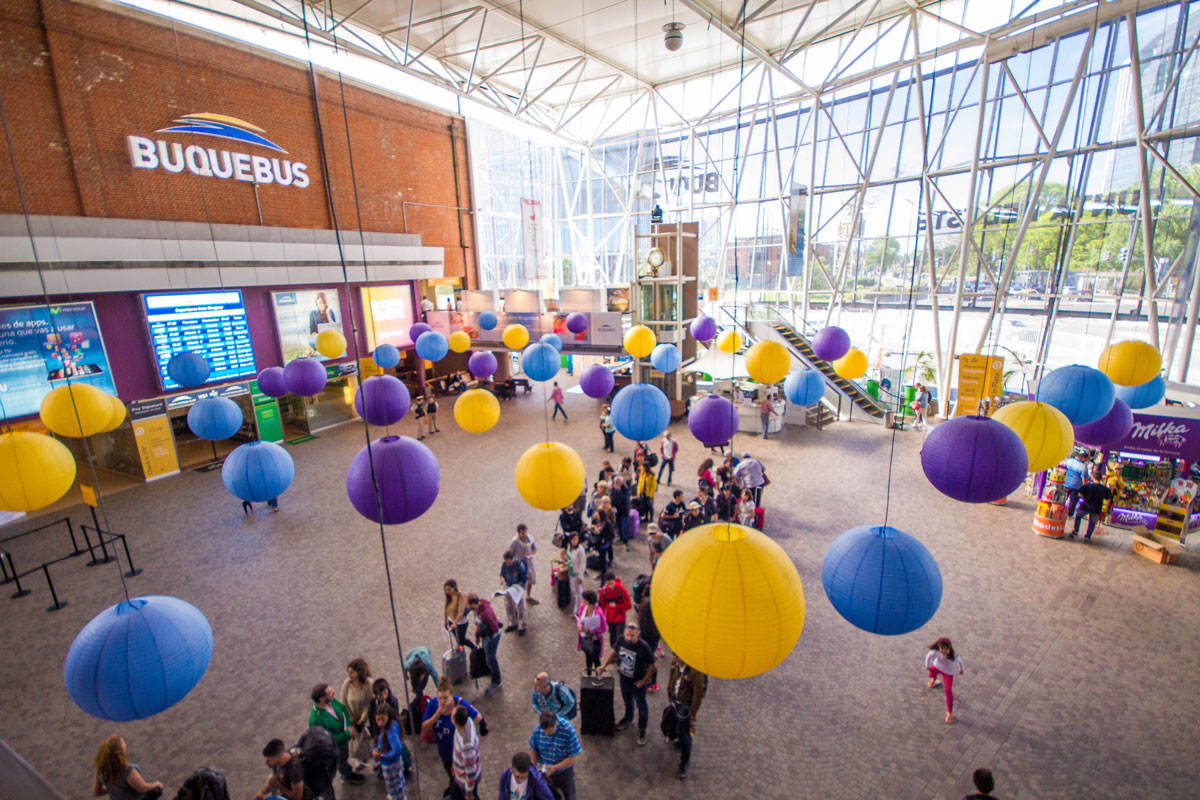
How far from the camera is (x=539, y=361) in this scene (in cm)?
896

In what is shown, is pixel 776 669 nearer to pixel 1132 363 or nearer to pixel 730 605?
pixel 730 605

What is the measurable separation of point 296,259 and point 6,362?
577cm

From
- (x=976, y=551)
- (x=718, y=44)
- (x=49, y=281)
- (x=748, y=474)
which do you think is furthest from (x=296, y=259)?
(x=976, y=551)

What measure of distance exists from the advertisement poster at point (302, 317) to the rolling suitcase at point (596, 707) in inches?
461

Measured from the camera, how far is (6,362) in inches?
365

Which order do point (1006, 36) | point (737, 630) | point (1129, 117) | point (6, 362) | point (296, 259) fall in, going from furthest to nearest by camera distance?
point (296, 259), point (1006, 36), point (1129, 117), point (6, 362), point (737, 630)

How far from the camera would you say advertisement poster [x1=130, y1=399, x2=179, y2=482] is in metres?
11.2

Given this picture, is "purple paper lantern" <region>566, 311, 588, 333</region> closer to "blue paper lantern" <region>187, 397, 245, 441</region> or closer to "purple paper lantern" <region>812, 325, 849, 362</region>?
"purple paper lantern" <region>812, 325, 849, 362</region>

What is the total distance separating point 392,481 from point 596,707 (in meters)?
2.78

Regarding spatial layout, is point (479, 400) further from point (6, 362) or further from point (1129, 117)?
point (1129, 117)

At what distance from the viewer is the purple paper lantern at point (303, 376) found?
771 cm

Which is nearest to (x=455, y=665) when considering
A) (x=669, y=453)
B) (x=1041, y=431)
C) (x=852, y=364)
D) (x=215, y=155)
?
(x=669, y=453)

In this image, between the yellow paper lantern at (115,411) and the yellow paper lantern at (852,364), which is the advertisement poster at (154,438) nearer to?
the yellow paper lantern at (115,411)

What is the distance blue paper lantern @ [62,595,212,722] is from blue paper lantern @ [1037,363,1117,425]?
774 cm
